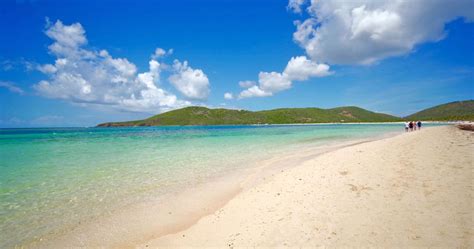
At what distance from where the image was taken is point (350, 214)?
617cm

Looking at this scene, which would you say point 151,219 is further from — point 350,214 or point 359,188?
point 359,188

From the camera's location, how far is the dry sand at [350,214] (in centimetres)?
504

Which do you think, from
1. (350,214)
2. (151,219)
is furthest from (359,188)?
(151,219)

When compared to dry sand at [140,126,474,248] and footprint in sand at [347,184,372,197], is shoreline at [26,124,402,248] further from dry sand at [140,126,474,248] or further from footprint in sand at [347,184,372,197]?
footprint in sand at [347,184,372,197]

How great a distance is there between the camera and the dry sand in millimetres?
5039

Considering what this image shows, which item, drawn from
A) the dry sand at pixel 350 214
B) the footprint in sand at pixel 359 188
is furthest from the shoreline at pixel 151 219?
the footprint in sand at pixel 359 188

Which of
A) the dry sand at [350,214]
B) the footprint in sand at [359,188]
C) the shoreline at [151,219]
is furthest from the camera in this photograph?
the footprint in sand at [359,188]

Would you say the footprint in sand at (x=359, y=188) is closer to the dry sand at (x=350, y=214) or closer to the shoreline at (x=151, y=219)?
the dry sand at (x=350, y=214)

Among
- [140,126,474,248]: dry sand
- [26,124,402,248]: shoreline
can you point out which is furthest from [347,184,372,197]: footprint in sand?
[26,124,402,248]: shoreline

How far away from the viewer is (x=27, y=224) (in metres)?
7.28

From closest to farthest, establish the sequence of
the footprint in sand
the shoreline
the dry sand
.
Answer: the dry sand → the shoreline → the footprint in sand

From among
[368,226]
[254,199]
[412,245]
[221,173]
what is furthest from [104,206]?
[412,245]

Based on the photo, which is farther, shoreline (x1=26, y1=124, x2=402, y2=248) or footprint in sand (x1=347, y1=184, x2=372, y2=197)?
footprint in sand (x1=347, y1=184, x2=372, y2=197)

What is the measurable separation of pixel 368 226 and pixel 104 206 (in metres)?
8.84
